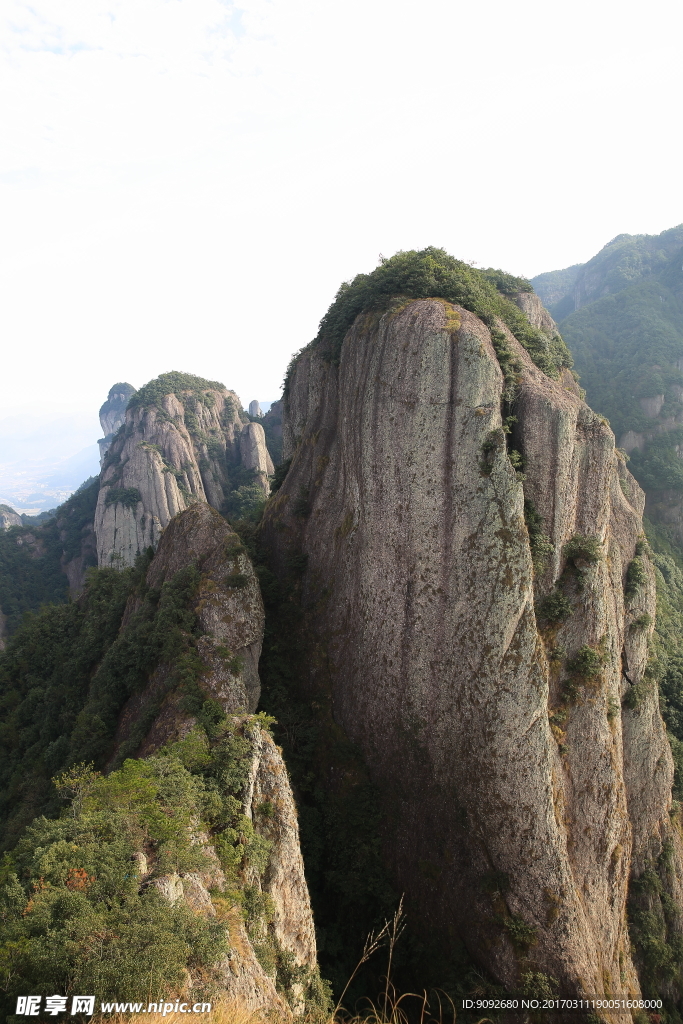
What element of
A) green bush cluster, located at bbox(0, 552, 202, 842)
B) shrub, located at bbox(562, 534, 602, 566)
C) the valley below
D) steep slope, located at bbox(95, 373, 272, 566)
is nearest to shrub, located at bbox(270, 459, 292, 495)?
the valley below

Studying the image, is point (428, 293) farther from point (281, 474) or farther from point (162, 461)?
point (162, 461)

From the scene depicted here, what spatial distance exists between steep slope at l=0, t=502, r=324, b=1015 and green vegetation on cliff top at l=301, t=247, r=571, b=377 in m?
15.0

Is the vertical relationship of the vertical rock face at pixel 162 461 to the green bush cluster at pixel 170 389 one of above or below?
below

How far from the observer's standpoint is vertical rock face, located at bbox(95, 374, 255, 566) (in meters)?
69.3

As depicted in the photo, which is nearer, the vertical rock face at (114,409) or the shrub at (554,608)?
the shrub at (554,608)

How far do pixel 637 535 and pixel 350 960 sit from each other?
2375cm

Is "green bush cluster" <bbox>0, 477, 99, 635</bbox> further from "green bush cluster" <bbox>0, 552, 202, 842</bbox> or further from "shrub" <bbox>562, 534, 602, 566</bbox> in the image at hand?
"shrub" <bbox>562, 534, 602, 566</bbox>

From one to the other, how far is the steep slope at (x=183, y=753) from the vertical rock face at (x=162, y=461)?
33786 mm

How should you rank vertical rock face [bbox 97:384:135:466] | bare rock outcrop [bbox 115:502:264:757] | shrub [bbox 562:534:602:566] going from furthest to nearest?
Result: vertical rock face [bbox 97:384:135:466]
shrub [bbox 562:534:602:566]
bare rock outcrop [bbox 115:502:264:757]

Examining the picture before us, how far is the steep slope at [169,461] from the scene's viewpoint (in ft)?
228

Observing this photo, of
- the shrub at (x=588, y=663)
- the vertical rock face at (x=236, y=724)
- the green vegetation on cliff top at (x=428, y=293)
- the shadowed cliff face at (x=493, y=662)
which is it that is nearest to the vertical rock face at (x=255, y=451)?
the green vegetation on cliff top at (x=428, y=293)

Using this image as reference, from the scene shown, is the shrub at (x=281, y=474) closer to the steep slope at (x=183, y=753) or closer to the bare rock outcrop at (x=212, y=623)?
the bare rock outcrop at (x=212, y=623)

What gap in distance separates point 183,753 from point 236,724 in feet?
6.89

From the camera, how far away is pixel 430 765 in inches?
821
